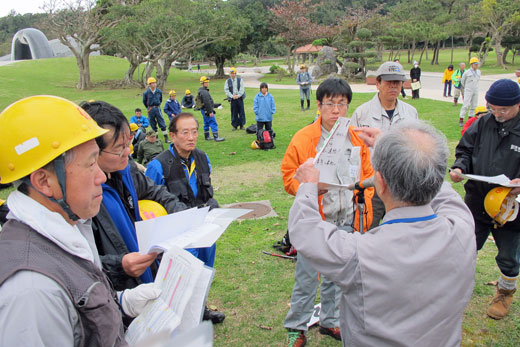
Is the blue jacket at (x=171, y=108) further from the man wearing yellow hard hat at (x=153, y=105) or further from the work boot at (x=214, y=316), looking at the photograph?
the work boot at (x=214, y=316)

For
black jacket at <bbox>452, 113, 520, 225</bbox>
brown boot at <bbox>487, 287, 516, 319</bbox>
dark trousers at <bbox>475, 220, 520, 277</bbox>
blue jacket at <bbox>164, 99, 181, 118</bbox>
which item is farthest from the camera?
blue jacket at <bbox>164, 99, 181, 118</bbox>

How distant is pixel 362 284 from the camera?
163 cm

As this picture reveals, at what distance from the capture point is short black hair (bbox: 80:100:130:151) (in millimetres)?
2260

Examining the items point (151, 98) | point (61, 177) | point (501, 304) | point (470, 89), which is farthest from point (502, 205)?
point (151, 98)

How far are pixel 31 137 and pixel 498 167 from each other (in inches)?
147

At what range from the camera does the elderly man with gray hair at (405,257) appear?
5.26 feet

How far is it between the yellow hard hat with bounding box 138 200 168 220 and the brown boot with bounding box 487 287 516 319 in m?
3.29

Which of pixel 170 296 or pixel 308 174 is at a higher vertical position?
pixel 308 174

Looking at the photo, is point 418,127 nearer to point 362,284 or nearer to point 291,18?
point 362,284

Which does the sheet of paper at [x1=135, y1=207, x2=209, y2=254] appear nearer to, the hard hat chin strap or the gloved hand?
the gloved hand

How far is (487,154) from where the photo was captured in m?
3.64

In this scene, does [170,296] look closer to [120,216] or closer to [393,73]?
[120,216]

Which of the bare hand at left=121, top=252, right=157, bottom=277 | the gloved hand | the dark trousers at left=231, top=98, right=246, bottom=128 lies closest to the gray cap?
the bare hand at left=121, top=252, right=157, bottom=277

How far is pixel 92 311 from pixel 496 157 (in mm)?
3621
